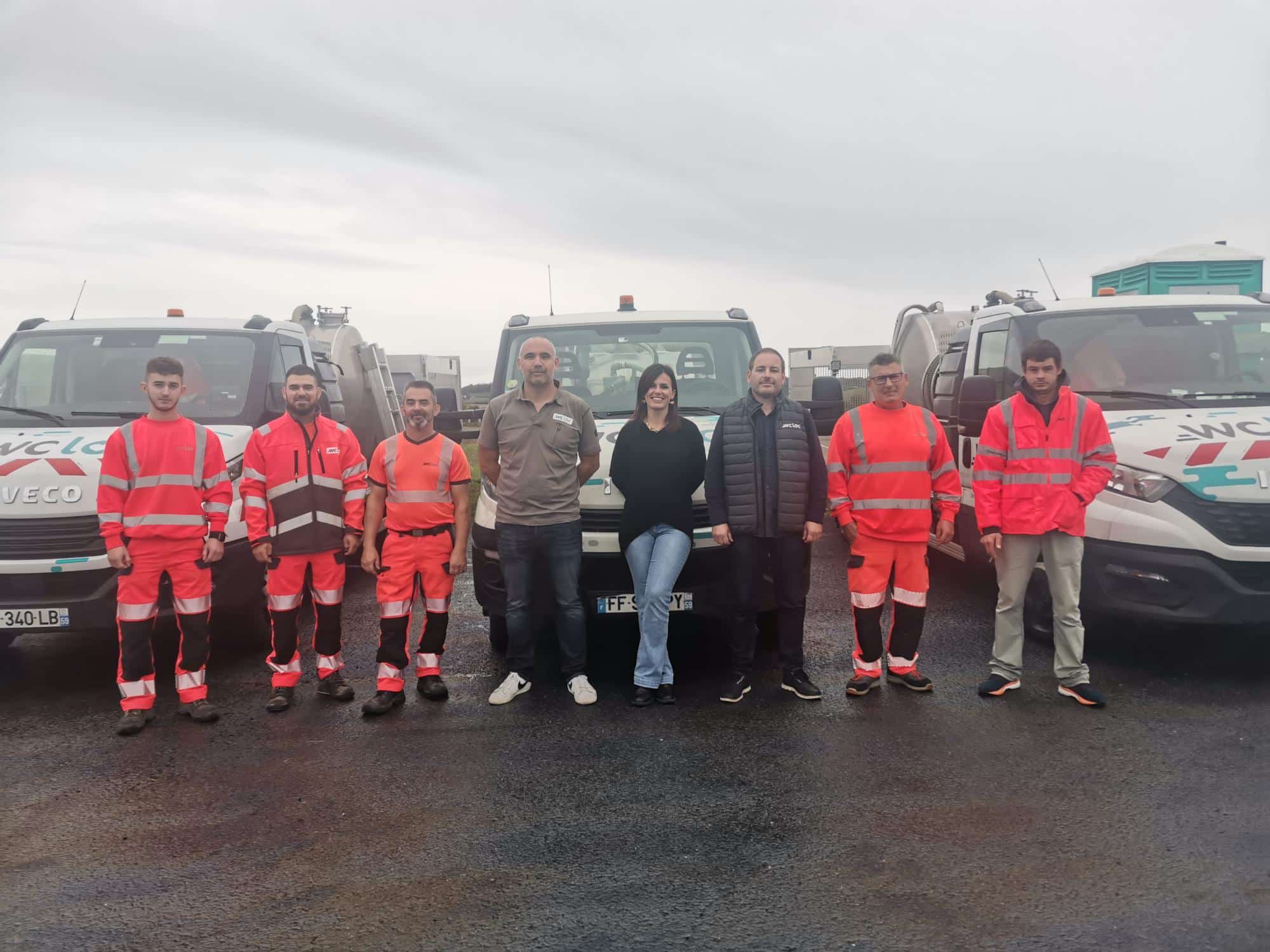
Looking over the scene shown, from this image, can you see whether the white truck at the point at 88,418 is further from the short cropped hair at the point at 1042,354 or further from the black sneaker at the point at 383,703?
the short cropped hair at the point at 1042,354

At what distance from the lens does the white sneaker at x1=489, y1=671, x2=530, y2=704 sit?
512 cm

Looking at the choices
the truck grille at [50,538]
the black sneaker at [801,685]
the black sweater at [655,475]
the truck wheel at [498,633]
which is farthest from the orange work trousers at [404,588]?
the black sneaker at [801,685]

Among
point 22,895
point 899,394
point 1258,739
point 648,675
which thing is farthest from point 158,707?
point 1258,739

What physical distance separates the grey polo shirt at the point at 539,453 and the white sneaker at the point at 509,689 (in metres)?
0.86

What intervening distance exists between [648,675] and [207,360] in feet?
12.6

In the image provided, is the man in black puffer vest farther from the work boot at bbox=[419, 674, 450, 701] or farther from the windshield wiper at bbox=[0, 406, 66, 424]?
the windshield wiper at bbox=[0, 406, 66, 424]

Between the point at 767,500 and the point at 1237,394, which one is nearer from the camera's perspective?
the point at 767,500

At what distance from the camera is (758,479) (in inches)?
199

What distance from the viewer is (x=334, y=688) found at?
530 cm

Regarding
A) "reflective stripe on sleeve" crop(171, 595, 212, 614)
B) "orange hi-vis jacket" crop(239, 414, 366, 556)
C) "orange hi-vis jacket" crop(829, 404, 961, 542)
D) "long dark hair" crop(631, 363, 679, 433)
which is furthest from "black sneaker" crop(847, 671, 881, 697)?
"reflective stripe on sleeve" crop(171, 595, 212, 614)

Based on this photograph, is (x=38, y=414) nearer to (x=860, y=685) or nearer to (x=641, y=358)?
(x=641, y=358)

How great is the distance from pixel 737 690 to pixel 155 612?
3087mm

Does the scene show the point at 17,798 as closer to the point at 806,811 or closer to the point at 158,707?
A: the point at 158,707

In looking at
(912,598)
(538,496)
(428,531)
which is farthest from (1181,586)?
(428,531)
